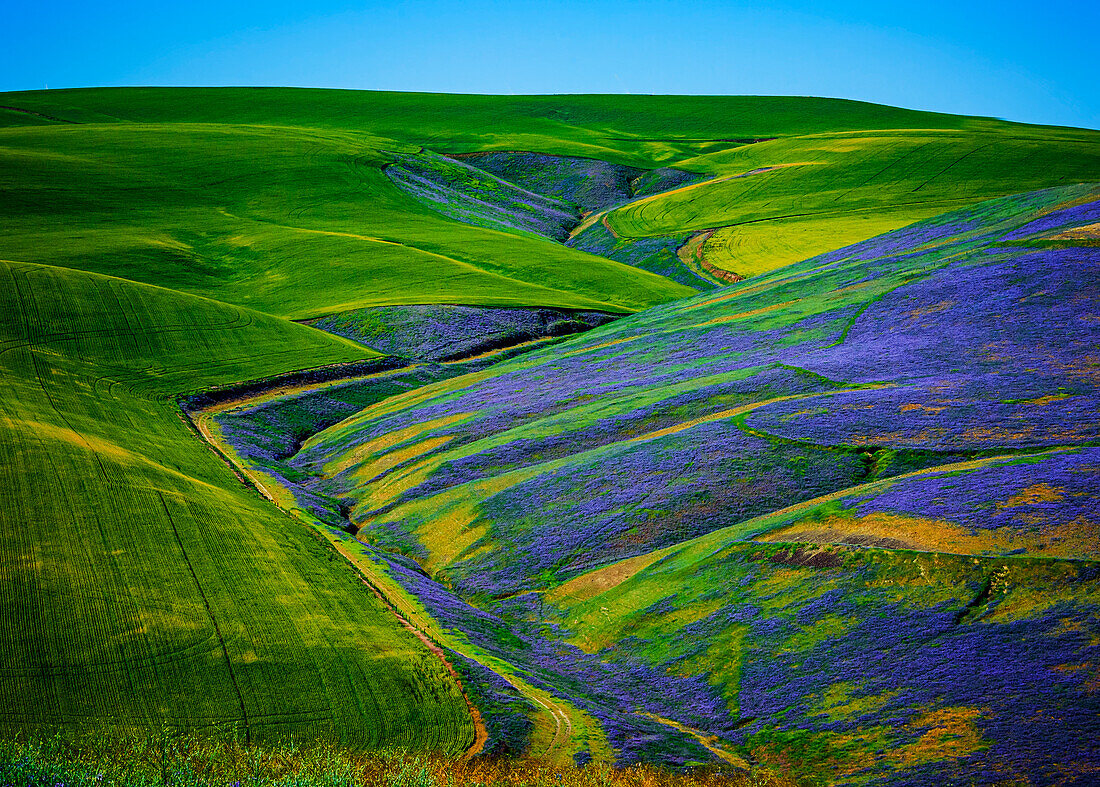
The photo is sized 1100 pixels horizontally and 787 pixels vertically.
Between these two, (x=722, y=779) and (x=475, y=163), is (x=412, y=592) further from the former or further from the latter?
(x=475, y=163)

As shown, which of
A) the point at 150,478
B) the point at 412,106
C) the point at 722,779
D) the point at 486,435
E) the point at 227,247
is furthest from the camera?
the point at 412,106

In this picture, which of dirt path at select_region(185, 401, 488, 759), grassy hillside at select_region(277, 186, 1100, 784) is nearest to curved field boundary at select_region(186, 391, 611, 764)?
dirt path at select_region(185, 401, 488, 759)

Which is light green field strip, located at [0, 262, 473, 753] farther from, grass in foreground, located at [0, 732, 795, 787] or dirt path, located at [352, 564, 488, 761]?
grass in foreground, located at [0, 732, 795, 787]

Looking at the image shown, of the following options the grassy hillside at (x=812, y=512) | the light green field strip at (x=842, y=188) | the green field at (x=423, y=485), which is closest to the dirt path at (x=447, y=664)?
the green field at (x=423, y=485)

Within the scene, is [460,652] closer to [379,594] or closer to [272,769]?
[379,594]

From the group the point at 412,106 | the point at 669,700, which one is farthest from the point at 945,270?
the point at 412,106

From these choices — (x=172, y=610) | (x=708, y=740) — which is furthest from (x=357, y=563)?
(x=708, y=740)
